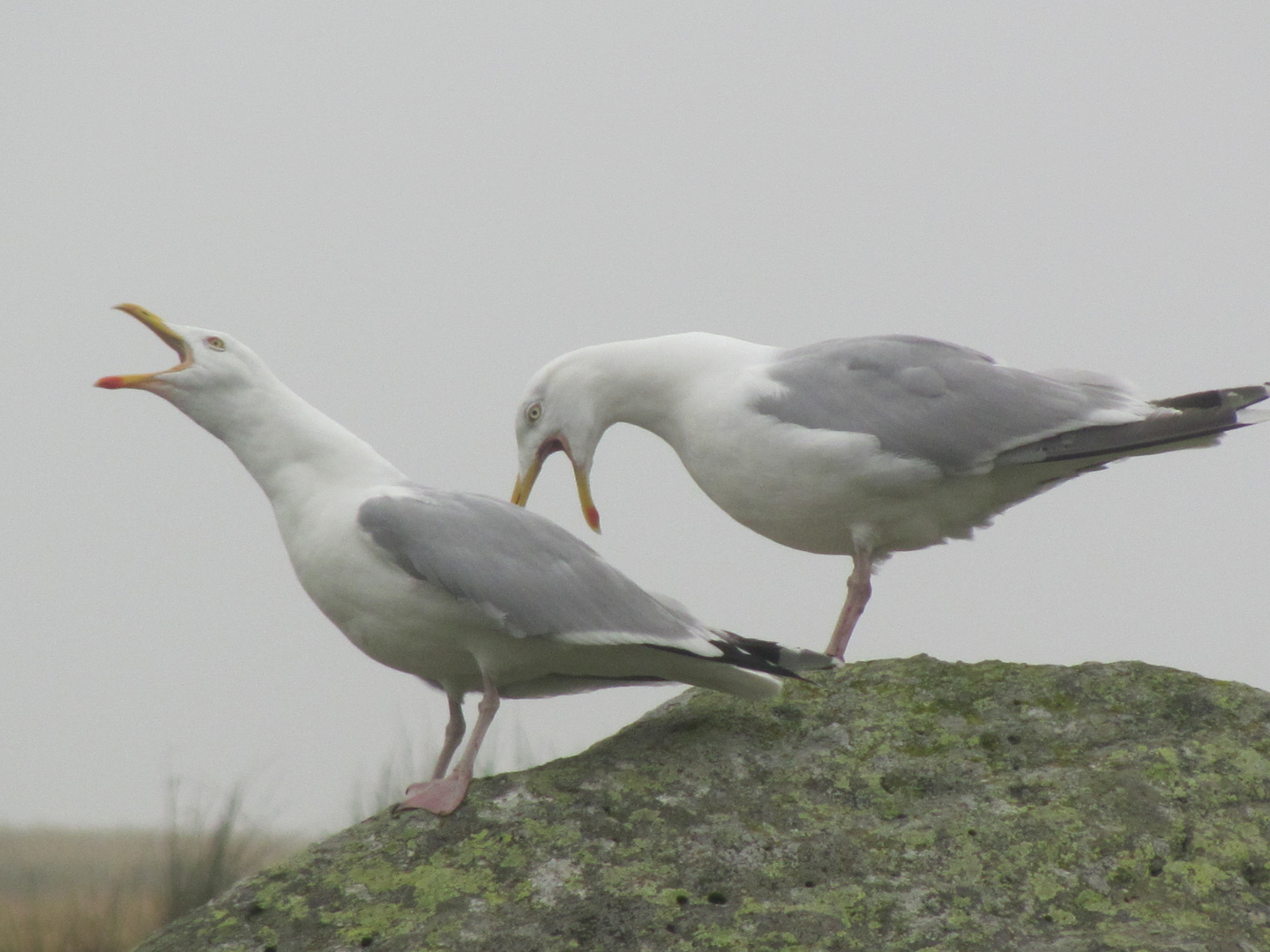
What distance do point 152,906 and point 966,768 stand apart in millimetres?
3746

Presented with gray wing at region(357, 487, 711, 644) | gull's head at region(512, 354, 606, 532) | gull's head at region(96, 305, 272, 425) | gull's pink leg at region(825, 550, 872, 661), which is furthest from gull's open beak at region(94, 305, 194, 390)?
gull's pink leg at region(825, 550, 872, 661)

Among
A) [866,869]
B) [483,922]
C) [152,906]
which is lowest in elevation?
[152,906]

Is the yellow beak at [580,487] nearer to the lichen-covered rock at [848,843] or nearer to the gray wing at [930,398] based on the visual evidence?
the gray wing at [930,398]

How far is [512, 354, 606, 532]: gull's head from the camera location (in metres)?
5.51

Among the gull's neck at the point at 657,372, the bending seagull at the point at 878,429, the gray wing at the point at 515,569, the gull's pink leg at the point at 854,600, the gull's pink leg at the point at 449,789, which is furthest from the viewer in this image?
the gull's neck at the point at 657,372

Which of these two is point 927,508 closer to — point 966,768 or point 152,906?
point 966,768

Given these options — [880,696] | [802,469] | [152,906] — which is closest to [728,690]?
[880,696]

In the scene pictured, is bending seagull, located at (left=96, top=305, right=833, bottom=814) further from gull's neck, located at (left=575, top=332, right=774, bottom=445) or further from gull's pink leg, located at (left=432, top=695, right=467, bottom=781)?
gull's neck, located at (left=575, top=332, right=774, bottom=445)

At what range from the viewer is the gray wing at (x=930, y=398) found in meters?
4.86

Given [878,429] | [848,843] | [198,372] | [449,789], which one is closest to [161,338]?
[198,372]

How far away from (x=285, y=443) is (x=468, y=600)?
101cm

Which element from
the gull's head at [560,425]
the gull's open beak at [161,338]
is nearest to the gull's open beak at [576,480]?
the gull's head at [560,425]

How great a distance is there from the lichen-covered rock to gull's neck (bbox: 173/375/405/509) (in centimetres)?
119

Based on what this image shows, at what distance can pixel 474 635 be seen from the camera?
13.4 feet
